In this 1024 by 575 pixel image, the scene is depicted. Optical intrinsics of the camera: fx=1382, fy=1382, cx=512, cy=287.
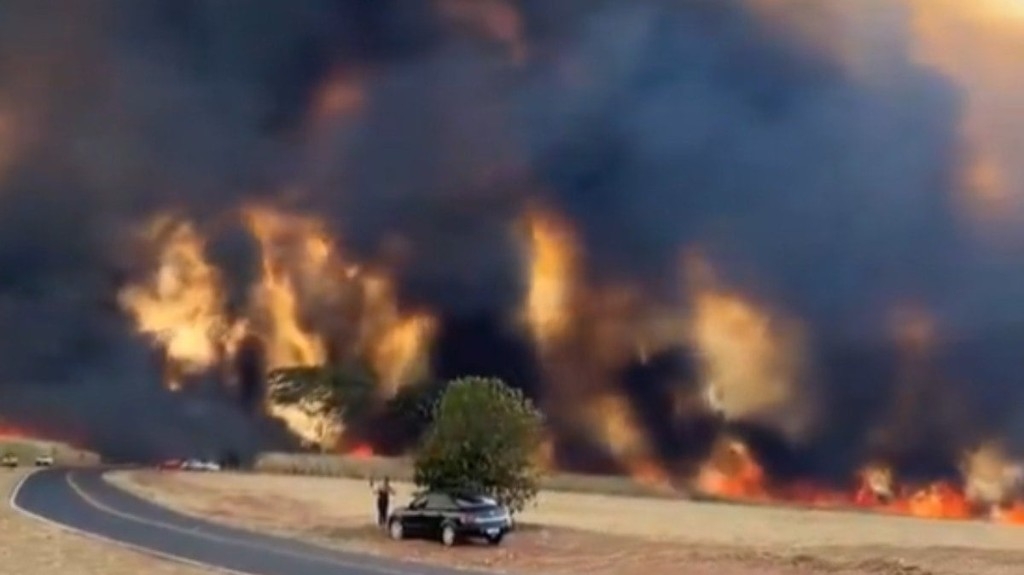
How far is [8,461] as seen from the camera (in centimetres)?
15550

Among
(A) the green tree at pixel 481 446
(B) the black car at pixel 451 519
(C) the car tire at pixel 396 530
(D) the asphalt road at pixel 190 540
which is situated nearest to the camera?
(D) the asphalt road at pixel 190 540

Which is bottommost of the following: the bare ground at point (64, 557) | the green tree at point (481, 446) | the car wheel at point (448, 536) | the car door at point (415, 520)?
the bare ground at point (64, 557)

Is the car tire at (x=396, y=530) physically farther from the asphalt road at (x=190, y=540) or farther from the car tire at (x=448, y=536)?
the asphalt road at (x=190, y=540)

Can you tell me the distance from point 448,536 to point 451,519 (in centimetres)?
67

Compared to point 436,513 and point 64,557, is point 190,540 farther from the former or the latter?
point 436,513

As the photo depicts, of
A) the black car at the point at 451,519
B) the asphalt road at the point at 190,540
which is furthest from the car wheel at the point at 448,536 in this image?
the asphalt road at the point at 190,540

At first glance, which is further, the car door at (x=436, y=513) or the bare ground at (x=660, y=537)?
the car door at (x=436, y=513)

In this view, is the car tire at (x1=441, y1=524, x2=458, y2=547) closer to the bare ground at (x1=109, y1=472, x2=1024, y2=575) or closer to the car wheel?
the car wheel

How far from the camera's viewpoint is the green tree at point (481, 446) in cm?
6259

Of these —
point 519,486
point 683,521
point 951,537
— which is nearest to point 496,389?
point 519,486

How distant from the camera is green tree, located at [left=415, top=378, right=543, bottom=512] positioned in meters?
62.6

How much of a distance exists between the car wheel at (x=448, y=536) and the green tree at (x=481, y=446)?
29.1 ft

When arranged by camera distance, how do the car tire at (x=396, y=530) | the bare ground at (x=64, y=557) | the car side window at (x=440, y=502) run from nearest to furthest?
the bare ground at (x=64, y=557)
the car side window at (x=440, y=502)
the car tire at (x=396, y=530)

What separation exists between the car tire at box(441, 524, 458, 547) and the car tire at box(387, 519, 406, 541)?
8.78ft
